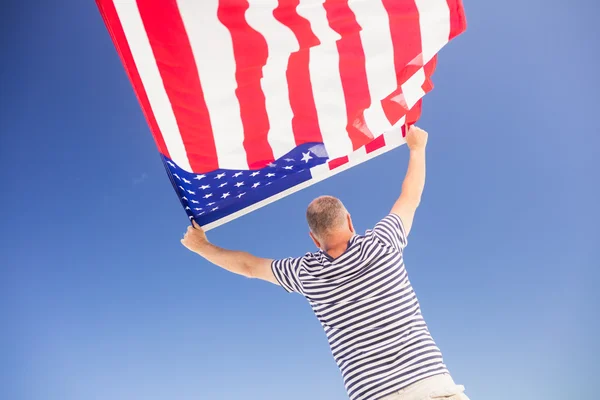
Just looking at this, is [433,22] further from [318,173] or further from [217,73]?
[217,73]

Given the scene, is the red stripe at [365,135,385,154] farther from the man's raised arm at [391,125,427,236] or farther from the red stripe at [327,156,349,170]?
the man's raised arm at [391,125,427,236]

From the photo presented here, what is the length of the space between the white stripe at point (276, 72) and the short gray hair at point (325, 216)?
1596mm

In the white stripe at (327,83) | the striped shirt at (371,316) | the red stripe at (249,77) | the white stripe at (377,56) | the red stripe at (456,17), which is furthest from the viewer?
the red stripe at (456,17)

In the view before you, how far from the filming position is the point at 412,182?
14.9 feet

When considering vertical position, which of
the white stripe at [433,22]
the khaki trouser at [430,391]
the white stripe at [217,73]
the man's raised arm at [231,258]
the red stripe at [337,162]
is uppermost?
the white stripe at [433,22]

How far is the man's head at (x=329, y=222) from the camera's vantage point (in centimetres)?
354

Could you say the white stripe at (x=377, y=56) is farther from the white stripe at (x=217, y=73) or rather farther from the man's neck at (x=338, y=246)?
the man's neck at (x=338, y=246)

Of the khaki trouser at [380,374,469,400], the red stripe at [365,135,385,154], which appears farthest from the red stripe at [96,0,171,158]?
the khaki trouser at [380,374,469,400]

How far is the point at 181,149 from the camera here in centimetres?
468

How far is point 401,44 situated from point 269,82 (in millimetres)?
1465

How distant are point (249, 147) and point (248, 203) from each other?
2.49 feet

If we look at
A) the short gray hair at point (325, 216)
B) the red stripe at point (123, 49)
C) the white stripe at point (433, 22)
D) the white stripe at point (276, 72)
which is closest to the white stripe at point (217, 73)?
the white stripe at point (276, 72)

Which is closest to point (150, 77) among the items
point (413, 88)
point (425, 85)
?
point (413, 88)

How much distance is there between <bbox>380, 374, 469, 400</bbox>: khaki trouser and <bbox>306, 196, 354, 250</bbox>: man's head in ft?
3.44
